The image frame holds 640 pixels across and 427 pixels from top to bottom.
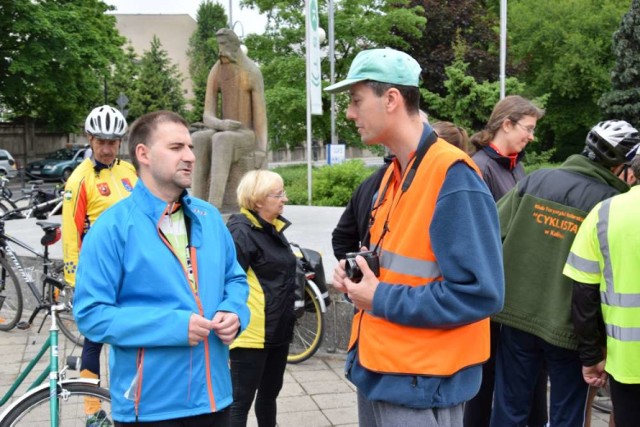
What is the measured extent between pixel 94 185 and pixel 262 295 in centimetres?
157

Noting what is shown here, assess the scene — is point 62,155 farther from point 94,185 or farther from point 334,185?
point 94,185

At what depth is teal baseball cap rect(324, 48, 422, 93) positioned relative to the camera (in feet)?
7.52

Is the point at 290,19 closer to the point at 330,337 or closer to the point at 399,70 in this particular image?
the point at 330,337

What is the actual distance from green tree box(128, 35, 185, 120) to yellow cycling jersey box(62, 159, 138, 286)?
49974 millimetres

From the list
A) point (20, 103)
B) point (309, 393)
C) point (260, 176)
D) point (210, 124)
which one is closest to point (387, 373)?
point (260, 176)

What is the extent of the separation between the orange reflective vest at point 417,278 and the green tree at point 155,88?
52845mm

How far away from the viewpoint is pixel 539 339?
3.52 meters

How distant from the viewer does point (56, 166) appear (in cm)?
3406

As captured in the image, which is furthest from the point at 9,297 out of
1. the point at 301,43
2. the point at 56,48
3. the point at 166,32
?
the point at 166,32

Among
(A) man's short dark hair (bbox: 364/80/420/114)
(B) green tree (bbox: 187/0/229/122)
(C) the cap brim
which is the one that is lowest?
(A) man's short dark hair (bbox: 364/80/420/114)

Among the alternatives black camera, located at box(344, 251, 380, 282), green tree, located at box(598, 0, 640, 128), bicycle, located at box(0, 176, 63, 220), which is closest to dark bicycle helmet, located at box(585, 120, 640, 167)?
black camera, located at box(344, 251, 380, 282)

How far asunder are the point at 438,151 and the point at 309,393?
3543 millimetres

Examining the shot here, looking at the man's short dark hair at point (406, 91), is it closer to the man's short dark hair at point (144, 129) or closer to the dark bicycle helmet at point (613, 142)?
the man's short dark hair at point (144, 129)

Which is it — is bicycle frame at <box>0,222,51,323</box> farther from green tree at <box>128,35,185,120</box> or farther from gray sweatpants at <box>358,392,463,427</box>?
green tree at <box>128,35,185,120</box>
